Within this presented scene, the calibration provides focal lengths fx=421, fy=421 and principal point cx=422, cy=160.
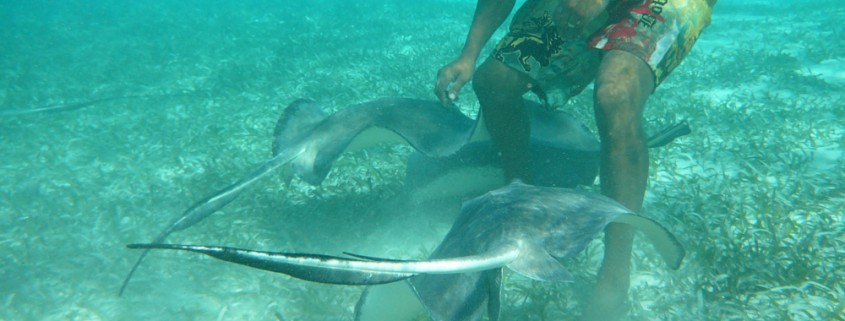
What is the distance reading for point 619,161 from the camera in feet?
8.09

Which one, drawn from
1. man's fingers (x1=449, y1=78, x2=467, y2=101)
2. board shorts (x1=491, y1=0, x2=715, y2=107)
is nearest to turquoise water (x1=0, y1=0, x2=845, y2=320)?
man's fingers (x1=449, y1=78, x2=467, y2=101)

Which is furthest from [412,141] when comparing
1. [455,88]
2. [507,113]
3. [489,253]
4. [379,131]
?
[489,253]

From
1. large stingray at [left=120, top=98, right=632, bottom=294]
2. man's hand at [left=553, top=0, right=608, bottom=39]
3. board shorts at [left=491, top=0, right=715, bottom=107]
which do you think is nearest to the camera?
man's hand at [left=553, top=0, right=608, bottom=39]

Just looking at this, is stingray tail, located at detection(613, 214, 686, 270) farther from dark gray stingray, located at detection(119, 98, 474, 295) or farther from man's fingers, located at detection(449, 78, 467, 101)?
man's fingers, located at detection(449, 78, 467, 101)

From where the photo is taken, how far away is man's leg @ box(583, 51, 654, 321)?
243cm

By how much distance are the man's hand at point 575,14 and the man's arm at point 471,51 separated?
887mm

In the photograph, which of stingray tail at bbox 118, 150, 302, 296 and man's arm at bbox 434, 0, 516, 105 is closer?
stingray tail at bbox 118, 150, 302, 296

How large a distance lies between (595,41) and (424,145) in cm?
137

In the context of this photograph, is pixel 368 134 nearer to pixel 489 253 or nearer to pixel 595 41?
pixel 595 41

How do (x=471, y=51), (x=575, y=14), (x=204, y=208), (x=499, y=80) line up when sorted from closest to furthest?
(x=575, y=14) → (x=204, y=208) → (x=499, y=80) → (x=471, y=51)

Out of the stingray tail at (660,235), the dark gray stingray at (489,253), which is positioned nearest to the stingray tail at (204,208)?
the dark gray stingray at (489,253)

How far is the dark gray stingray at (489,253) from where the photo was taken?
1.16 metres

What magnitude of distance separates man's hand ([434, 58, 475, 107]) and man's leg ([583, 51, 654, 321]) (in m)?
1.04

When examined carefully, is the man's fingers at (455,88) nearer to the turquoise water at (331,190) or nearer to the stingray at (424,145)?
the stingray at (424,145)
